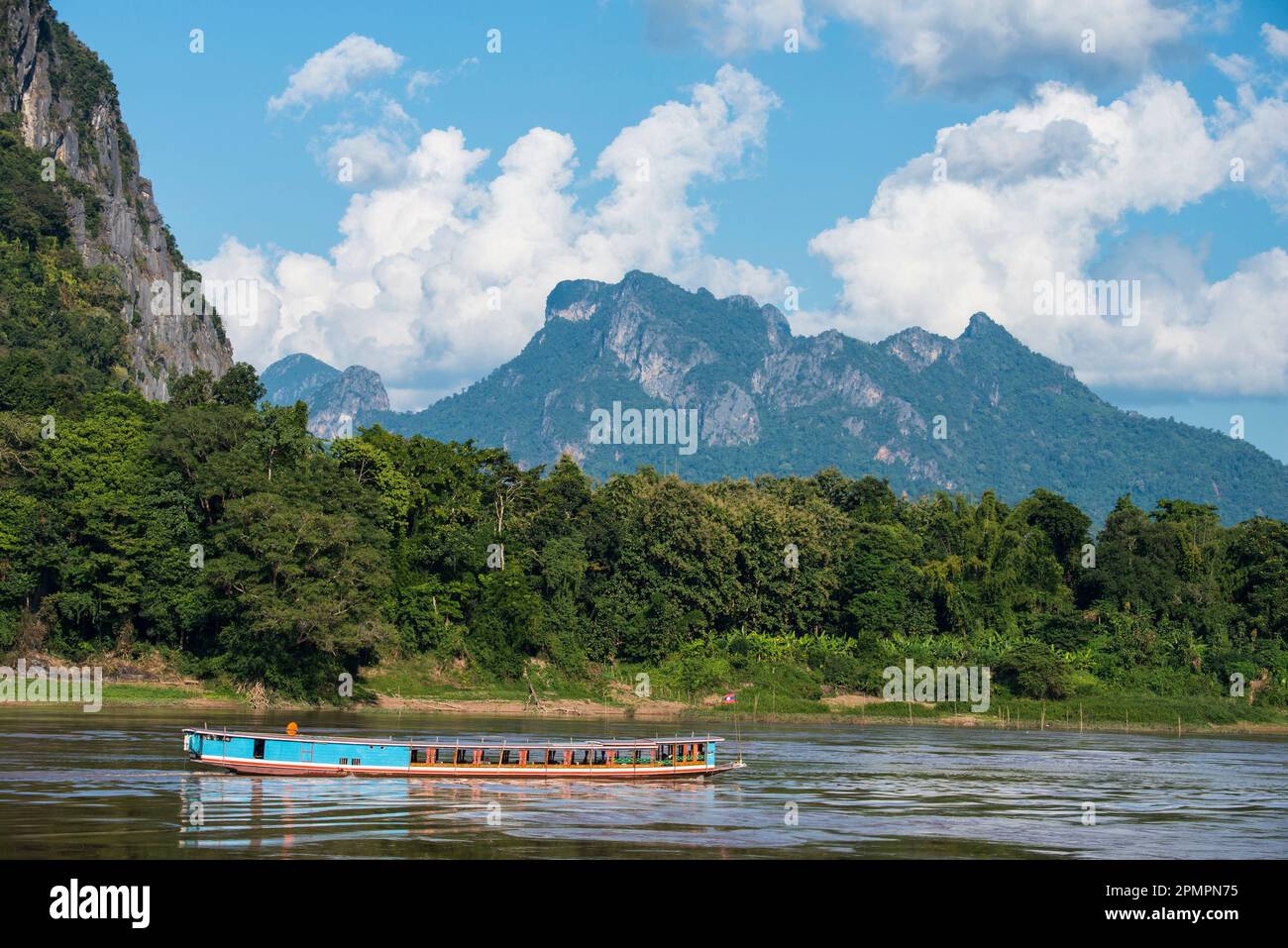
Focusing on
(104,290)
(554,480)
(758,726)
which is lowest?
(758,726)

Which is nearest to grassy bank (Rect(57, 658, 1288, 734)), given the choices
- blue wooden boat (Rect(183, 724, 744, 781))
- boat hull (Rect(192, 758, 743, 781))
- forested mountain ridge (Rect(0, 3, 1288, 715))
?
forested mountain ridge (Rect(0, 3, 1288, 715))

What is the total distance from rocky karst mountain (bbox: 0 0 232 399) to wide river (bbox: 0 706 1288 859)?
312ft

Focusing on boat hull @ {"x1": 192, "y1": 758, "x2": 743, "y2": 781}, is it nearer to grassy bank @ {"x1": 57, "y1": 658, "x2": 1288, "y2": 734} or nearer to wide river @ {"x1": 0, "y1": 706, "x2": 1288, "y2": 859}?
wide river @ {"x1": 0, "y1": 706, "x2": 1288, "y2": 859}

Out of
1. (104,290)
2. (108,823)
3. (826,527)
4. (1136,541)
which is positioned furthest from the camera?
(104,290)

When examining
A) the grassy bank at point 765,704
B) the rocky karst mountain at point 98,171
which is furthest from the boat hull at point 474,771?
the rocky karst mountain at point 98,171

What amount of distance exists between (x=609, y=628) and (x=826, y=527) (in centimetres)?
1999

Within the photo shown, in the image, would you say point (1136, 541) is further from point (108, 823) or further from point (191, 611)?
point (108, 823)

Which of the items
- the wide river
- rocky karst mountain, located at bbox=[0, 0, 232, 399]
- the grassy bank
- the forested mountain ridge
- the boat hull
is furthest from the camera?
rocky karst mountain, located at bbox=[0, 0, 232, 399]

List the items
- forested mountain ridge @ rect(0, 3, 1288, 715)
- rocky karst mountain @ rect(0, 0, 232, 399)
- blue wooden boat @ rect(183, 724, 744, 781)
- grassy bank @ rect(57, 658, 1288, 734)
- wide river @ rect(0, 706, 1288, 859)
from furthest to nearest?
rocky karst mountain @ rect(0, 0, 232, 399)
grassy bank @ rect(57, 658, 1288, 734)
forested mountain ridge @ rect(0, 3, 1288, 715)
blue wooden boat @ rect(183, 724, 744, 781)
wide river @ rect(0, 706, 1288, 859)

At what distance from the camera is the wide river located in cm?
4041

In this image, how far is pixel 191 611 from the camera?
284ft

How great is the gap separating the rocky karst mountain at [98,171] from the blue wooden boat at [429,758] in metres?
95.3
